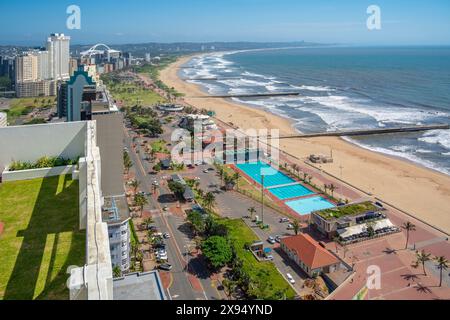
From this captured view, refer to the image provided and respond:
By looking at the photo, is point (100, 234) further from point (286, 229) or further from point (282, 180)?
point (282, 180)

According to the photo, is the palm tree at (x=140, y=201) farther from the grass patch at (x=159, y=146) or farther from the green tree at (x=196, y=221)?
the grass patch at (x=159, y=146)

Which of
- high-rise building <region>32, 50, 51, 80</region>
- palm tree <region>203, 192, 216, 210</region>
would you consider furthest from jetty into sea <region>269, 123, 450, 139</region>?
high-rise building <region>32, 50, 51, 80</region>

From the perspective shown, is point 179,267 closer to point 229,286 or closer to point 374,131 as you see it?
point 229,286

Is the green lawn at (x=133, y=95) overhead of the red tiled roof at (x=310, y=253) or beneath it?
overhead

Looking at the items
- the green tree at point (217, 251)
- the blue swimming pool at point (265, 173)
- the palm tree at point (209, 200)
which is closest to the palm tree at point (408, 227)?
the blue swimming pool at point (265, 173)

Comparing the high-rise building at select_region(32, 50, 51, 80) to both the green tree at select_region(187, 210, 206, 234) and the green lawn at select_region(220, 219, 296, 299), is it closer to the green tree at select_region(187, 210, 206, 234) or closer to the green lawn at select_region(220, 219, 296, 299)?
the green tree at select_region(187, 210, 206, 234)

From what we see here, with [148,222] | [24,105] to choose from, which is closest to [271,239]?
[148,222]

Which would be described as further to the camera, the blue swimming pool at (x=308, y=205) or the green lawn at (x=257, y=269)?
the blue swimming pool at (x=308, y=205)
